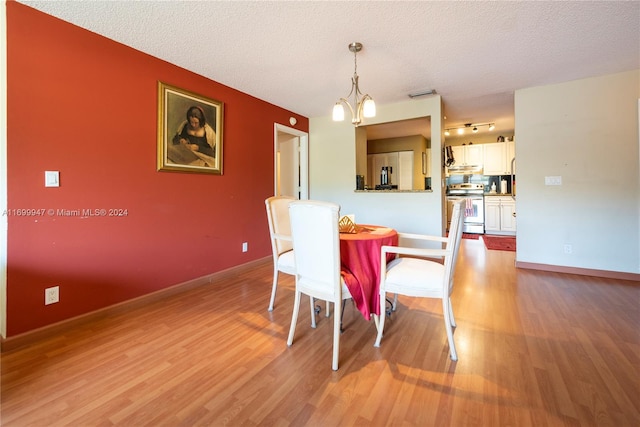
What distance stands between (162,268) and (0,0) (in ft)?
7.32

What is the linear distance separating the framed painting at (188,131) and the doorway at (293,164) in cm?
167

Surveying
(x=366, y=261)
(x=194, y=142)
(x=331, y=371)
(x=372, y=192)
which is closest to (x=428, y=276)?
(x=366, y=261)

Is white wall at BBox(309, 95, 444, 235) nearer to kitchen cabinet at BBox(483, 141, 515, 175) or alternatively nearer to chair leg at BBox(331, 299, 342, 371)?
chair leg at BBox(331, 299, 342, 371)

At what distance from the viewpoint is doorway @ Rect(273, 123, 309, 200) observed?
4.97 m

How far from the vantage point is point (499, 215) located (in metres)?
6.31

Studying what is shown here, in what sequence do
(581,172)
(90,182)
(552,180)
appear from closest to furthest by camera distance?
(90,182)
(581,172)
(552,180)

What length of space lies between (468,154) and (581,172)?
11.4 feet

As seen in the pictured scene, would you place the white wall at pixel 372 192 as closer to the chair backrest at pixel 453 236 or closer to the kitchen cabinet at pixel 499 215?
the chair backrest at pixel 453 236

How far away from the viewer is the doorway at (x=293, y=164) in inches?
196

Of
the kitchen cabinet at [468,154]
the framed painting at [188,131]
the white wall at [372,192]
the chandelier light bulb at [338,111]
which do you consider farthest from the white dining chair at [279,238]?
the kitchen cabinet at [468,154]

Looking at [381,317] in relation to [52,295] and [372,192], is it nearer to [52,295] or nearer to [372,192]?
[52,295]

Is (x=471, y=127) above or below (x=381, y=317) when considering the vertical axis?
above

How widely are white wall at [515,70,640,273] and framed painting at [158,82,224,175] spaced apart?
153 inches

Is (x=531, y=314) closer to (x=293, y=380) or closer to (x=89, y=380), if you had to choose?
(x=293, y=380)
